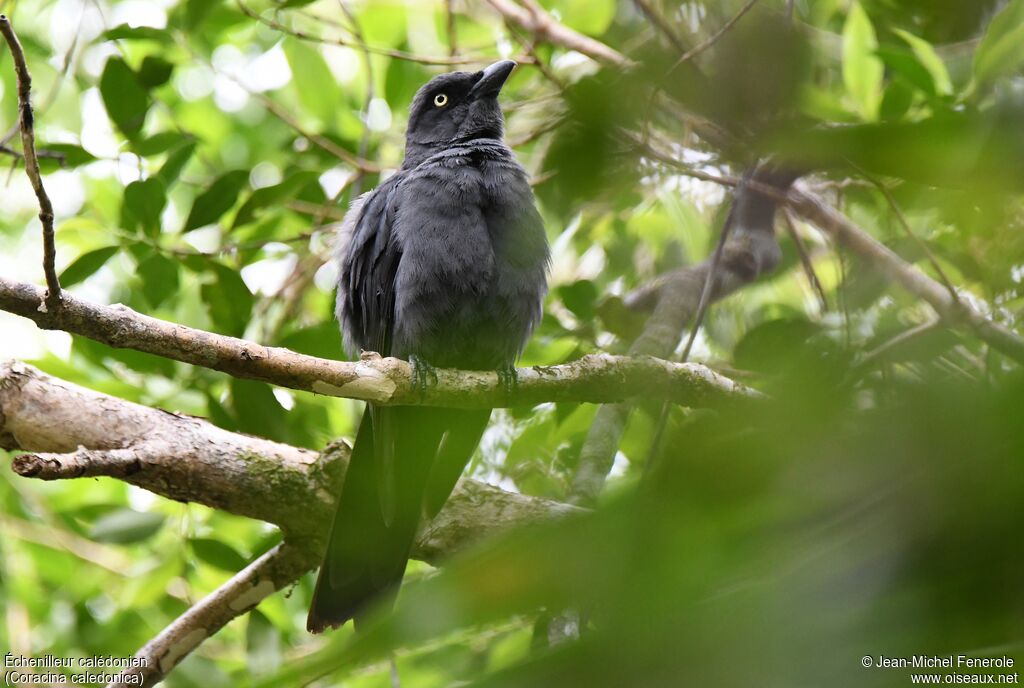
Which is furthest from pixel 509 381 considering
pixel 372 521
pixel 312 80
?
pixel 312 80

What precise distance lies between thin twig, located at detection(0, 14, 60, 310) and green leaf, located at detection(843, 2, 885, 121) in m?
2.97

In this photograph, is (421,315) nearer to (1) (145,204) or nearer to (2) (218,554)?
(1) (145,204)

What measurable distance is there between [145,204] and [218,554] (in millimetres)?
1815

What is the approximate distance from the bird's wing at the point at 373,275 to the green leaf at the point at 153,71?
4.24 feet

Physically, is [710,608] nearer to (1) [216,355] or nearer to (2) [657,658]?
(2) [657,658]

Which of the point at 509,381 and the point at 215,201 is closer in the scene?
the point at 509,381

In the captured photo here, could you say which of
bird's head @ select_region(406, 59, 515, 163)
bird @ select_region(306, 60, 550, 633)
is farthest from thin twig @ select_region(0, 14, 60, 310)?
bird's head @ select_region(406, 59, 515, 163)

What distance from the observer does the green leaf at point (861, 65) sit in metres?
3.68

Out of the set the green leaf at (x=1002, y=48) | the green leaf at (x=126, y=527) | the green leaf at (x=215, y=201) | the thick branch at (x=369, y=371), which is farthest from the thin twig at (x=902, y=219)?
the green leaf at (x=126, y=527)

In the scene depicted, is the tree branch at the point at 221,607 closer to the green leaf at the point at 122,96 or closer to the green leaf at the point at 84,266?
the green leaf at the point at 84,266

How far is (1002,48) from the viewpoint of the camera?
8.53 feet

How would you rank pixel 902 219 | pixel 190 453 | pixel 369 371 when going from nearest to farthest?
1. pixel 902 219
2. pixel 369 371
3. pixel 190 453

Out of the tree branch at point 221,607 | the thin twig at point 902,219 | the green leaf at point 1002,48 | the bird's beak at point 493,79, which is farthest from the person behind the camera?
the bird's beak at point 493,79

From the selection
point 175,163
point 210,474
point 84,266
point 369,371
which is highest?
point 175,163
